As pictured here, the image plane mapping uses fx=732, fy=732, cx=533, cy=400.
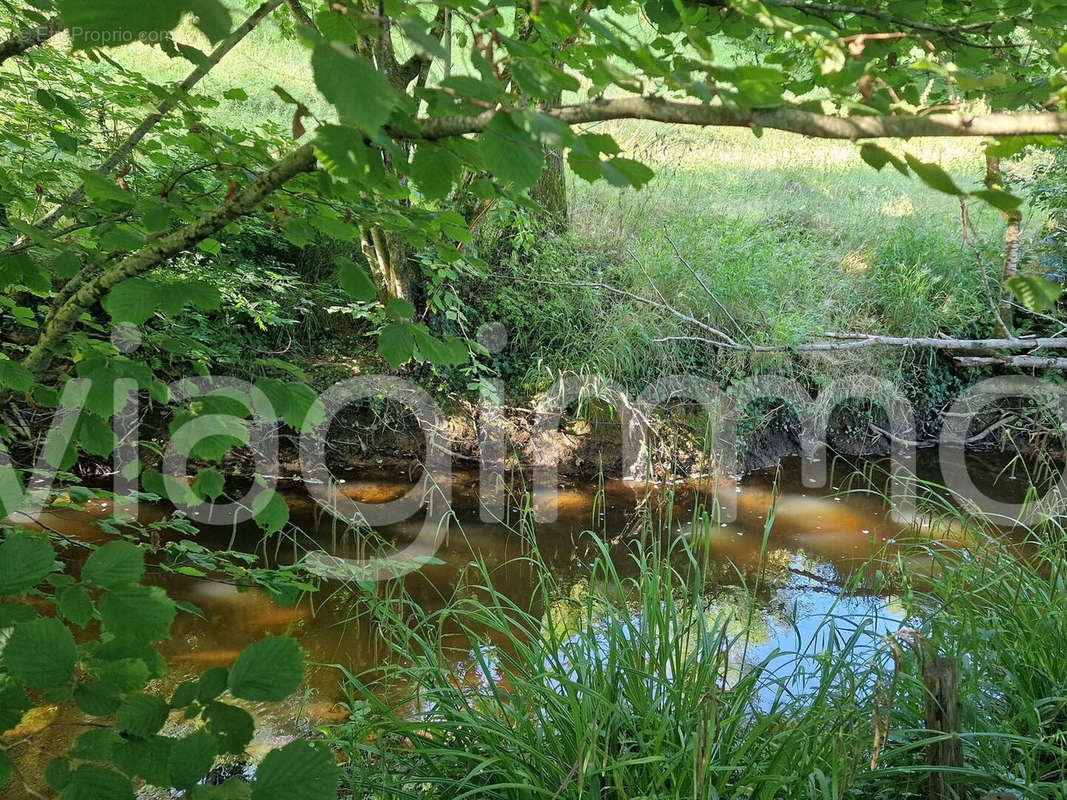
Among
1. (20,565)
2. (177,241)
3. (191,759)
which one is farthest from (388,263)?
(191,759)

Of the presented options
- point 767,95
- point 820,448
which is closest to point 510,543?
point 820,448

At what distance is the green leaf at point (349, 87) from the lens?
60 cm

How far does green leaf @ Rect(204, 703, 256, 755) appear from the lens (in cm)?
83

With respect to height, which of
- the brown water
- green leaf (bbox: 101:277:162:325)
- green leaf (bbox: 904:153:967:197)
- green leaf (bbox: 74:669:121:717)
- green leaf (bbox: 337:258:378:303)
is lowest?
the brown water

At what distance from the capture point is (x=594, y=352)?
505 centimetres

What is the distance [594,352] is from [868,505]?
2.03 m

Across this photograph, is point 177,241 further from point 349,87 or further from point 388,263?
point 388,263

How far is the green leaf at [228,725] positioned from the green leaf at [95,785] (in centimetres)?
10

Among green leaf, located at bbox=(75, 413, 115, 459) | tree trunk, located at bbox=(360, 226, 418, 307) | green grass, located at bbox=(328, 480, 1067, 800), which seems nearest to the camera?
green leaf, located at bbox=(75, 413, 115, 459)

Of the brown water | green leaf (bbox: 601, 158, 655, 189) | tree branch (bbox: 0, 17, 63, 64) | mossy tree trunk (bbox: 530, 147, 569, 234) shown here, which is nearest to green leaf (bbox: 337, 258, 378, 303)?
green leaf (bbox: 601, 158, 655, 189)

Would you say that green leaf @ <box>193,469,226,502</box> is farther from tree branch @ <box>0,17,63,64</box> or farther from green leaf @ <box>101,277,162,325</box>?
tree branch @ <box>0,17,63,64</box>

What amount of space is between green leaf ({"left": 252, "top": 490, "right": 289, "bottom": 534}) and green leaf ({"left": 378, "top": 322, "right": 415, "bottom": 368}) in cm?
29

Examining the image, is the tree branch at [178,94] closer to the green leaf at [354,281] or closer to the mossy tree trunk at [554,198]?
the green leaf at [354,281]

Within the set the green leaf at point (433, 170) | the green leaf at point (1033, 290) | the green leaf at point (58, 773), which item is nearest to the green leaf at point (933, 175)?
the green leaf at point (1033, 290)
